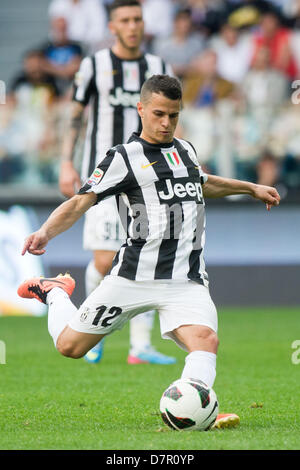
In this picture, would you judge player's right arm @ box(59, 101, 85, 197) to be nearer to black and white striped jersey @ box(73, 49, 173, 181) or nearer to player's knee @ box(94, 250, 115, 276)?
black and white striped jersey @ box(73, 49, 173, 181)

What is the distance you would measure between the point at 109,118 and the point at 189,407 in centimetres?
366

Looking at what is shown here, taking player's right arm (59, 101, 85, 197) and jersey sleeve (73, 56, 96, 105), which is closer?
player's right arm (59, 101, 85, 197)

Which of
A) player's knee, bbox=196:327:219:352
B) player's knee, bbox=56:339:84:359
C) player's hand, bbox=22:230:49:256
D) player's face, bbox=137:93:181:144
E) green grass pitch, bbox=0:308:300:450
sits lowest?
green grass pitch, bbox=0:308:300:450

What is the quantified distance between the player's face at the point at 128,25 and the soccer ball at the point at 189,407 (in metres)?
3.64

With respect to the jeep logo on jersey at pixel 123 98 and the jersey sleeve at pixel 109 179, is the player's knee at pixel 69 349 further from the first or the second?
the jeep logo on jersey at pixel 123 98

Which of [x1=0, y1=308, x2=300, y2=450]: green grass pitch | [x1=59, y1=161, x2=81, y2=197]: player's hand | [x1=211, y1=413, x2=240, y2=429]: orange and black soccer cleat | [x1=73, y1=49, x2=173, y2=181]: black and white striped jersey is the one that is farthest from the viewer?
[x1=73, y1=49, x2=173, y2=181]: black and white striped jersey

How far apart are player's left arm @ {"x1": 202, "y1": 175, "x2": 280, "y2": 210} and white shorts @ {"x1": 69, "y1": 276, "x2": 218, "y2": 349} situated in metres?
0.65

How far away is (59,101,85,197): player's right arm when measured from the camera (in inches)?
279

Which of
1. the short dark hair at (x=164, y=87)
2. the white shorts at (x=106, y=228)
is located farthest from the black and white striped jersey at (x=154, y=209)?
the white shorts at (x=106, y=228)

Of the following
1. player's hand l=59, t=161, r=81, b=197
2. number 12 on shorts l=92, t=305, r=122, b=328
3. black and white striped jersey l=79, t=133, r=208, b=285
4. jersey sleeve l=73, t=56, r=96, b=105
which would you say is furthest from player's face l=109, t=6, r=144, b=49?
number 12 on shorts l=92, t=305, r=122, b=328

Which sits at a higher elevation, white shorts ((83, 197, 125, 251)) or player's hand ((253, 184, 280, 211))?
player's hand ((253, 184, 280, 211))

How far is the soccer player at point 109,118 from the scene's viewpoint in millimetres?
7430

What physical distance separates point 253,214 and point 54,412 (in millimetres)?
8488

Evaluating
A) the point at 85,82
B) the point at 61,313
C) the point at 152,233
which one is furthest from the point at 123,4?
the point at 61,313
